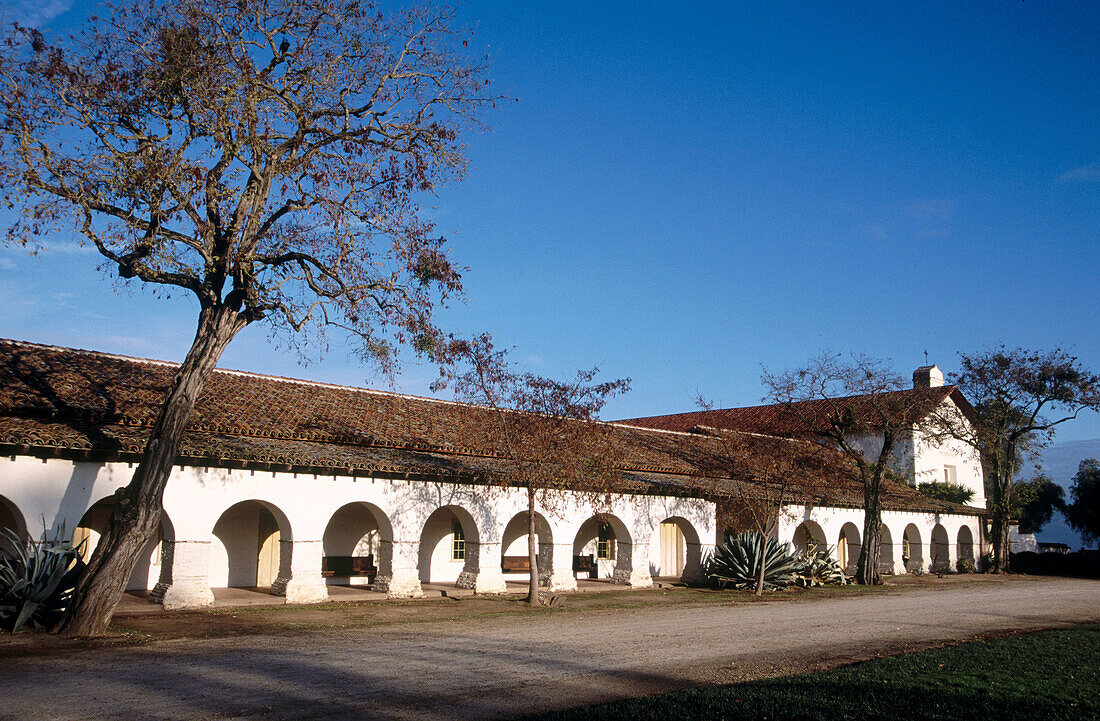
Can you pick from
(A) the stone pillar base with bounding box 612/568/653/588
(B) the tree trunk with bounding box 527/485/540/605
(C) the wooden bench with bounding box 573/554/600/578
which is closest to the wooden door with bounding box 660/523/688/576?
(C) the wooden bench with bounding box 573/554/600/578

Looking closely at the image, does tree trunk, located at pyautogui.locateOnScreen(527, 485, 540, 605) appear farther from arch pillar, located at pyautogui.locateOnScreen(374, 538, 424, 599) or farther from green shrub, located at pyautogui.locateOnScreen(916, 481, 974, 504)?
green shrub, located at pyautogui.locateOnScreen(916, 481, 974, 504)

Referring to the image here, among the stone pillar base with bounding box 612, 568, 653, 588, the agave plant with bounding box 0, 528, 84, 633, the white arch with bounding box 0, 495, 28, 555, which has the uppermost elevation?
the white arch with bounding box 0, 495, 28, 555

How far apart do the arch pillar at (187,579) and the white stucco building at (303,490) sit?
0.07 ft

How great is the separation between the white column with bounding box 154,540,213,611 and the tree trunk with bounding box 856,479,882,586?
61.6ft

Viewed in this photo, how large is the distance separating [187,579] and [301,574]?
2.03 m

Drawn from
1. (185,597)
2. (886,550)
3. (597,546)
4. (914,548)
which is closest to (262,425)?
(185,597)

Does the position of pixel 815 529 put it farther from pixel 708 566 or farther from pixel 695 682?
pixel 695 682

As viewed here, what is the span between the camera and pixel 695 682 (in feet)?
28.3

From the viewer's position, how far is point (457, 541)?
2091 centimetres

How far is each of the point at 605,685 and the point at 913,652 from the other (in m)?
4.77

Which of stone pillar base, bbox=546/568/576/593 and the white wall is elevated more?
the white wall

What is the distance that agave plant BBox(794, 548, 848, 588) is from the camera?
2306 centimetres

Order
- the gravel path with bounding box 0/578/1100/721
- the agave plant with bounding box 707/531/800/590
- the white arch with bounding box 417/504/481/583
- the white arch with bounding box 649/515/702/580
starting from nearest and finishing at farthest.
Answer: the gravel path with bounding box 0/578/1100/721 < the white arch with bounding box 417/504/481/583 < the agave plant with bounding box 707/531/800/590 < the white arch with bounding box 649/515/702/580

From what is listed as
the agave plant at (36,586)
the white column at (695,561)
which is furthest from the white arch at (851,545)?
the agave plant at (36,586)
